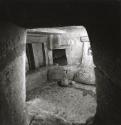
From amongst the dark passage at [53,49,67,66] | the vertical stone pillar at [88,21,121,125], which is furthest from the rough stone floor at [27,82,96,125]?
the dark passage at [53,49,67,66]

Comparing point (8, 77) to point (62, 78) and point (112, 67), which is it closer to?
point (112, 67)

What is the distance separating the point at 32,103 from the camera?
137 inches

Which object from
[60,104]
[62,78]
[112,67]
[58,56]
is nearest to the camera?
[112,67]

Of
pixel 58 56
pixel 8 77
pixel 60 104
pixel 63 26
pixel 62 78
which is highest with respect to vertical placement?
pixel 63 26

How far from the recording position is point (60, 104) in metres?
3.46

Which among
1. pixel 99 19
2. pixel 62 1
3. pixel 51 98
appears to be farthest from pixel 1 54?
pixel 51 98

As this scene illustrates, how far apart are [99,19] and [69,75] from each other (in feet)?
13.4

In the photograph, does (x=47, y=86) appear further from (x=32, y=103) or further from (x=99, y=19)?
(x=99, y=19)

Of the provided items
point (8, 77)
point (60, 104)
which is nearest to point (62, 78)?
point (60, 104)

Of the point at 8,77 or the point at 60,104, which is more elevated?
the point at 8,77

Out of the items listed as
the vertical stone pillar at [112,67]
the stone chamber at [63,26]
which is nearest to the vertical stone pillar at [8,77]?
the stone chamber at [63,26]

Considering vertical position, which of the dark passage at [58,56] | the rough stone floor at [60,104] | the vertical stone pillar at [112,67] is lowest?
the rough stone floor at [60,104]

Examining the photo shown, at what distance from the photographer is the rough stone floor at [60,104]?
2.45 m

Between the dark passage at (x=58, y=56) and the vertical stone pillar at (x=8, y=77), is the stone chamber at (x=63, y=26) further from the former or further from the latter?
the dark passage at (x=58, y=56)
